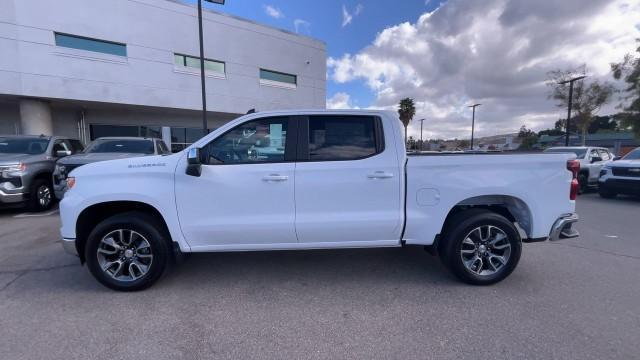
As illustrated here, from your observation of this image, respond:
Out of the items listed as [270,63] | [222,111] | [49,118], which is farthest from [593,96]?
[49,118]

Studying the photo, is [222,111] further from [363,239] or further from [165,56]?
[363,239]

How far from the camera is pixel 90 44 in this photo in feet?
45.5

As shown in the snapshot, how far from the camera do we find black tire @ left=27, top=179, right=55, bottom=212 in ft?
22.2

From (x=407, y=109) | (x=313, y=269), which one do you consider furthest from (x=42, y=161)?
(x=407, y=109)

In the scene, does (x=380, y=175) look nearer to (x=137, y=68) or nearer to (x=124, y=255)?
(x=124, y=255)

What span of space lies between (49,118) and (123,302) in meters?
16.8

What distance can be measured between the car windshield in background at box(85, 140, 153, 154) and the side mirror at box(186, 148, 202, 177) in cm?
547

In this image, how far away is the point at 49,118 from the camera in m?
14.6

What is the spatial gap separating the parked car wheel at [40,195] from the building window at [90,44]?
1000 centimetres

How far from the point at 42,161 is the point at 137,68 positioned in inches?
382

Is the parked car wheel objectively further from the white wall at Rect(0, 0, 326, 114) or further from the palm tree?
the palm tree

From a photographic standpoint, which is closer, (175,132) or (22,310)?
(22,310)

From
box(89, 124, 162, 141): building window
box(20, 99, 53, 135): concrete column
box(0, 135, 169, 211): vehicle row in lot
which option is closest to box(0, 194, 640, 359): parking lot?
box(0, 135, 169, 211): vehicle row in lot

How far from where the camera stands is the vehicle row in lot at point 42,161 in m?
6.31
